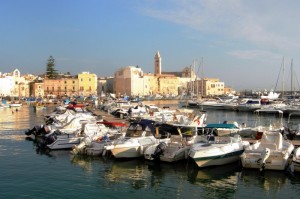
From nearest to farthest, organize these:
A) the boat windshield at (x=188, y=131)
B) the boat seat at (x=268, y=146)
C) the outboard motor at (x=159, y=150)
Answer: the boat seat at (x=268, y=146), the outboard motor at (x=159, y=150), the boat windshield at (x=188, y=131)

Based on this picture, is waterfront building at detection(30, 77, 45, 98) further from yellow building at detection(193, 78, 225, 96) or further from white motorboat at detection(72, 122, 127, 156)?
white motorboat at detection(72, 122, 127, 156)

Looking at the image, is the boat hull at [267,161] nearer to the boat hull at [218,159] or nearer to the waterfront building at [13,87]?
the boat hull at [218,159]

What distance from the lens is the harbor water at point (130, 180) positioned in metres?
14.2

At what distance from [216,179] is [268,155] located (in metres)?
2.76

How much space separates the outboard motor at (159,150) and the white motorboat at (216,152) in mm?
1891

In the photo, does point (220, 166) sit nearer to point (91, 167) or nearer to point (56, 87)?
point (91, 167)

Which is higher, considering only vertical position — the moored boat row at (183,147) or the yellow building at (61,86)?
the yellow building at (61,86)

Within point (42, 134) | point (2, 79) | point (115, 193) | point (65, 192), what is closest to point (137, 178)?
point (115, 193)

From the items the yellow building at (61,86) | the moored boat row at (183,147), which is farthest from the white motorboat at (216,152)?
the yellow building at (61,86)

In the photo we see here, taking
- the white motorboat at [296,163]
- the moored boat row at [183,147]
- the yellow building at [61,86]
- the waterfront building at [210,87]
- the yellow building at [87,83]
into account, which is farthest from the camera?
the waterfront building at [210,87]

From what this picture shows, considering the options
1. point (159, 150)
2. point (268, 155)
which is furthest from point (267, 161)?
point (159, 150)

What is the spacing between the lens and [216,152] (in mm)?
17547

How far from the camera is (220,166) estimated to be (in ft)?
59.0

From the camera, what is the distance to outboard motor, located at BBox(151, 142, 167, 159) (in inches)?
750
